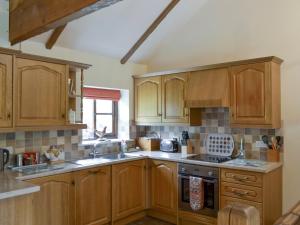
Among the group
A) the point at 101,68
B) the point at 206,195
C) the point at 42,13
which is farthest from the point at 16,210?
the point at 101,68

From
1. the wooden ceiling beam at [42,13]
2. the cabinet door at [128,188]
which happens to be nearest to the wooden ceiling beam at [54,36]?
the wooden ceiling beam at [42,13]

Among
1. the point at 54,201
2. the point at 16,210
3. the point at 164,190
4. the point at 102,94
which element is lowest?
the point at 164,190

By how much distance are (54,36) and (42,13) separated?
1.27 metres

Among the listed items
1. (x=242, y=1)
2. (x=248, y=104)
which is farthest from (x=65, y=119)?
(x=242, y=1)

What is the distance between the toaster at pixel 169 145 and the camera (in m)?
3.97

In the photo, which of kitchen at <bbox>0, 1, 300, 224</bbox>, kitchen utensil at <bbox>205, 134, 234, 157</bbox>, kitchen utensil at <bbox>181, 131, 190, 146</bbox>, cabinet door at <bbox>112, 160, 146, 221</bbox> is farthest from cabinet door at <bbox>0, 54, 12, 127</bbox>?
kitchen utensil at <bbox>205, 134, 234, 157</bbox>

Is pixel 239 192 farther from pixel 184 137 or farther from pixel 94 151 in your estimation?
pixel 94 151

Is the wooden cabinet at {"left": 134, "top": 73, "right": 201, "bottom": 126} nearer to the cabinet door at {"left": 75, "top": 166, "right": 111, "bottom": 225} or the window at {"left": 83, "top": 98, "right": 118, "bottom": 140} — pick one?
the window at {"left": 83, "top": 98, "right": 118, "bottom": 140}

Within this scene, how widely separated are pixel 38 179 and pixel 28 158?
45cm

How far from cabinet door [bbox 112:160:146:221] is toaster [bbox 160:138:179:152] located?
1.63 ft

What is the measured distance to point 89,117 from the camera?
13.1 ft

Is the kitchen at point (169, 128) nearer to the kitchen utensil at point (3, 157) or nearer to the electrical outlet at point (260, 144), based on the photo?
the electrical outlet at point (260, 144)

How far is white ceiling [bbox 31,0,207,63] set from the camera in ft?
10.8

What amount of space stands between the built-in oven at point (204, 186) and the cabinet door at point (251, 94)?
69cm
